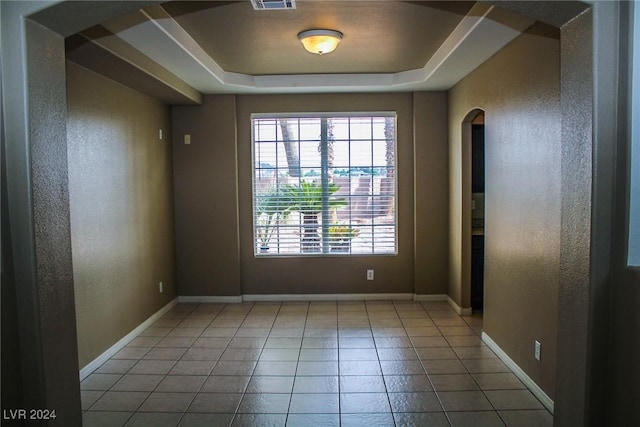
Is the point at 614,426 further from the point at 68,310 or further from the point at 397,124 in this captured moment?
the point at 397,124

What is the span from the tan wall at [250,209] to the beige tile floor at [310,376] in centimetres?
67

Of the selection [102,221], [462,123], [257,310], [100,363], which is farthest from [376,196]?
[100,363]

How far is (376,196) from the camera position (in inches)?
213

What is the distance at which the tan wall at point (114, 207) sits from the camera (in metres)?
3.32

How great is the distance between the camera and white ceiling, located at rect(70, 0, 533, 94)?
9.74 ft

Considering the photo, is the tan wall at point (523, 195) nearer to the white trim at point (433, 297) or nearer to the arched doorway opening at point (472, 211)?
the arched doorway opening at point (472, 211)

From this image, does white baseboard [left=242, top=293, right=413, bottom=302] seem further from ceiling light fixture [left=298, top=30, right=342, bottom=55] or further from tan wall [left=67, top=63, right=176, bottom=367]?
ceiling light fixture [left=298, top=30, right=342, bottom=55]

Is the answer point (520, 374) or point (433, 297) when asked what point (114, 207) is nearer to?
point (520, 374)

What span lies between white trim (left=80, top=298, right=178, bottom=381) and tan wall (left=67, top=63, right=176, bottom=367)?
50mm

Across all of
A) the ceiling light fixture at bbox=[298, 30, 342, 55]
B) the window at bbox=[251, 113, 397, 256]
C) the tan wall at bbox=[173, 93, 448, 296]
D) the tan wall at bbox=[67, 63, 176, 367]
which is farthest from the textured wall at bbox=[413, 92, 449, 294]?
the tan wall at bbox=[67, 63, 176, 367]

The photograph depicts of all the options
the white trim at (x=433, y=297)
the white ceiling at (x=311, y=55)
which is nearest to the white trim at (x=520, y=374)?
the white trim at (x=433, y=297)

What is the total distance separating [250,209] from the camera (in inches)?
213

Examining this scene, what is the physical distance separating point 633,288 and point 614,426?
58 cm

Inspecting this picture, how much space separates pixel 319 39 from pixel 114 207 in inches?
A: 90.1
